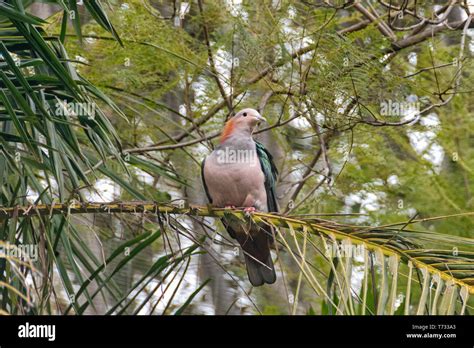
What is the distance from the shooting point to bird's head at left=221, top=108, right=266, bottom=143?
5914mm

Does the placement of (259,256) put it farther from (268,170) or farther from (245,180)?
(268,170)

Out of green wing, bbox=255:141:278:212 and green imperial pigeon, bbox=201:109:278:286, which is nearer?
green imperial pigeon, bbox=201:109:278:286

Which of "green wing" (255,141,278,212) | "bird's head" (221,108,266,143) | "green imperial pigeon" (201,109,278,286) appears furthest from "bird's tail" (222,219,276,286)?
"bird's head" (221,108,266,143)

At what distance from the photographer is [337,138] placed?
6801mm

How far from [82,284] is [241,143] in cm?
210

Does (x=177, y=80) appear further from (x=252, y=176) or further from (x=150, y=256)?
(x=150, y=256)

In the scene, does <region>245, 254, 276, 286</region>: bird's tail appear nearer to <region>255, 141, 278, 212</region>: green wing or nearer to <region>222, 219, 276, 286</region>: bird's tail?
<region>222, 219, 276, 286</region>: bird's tail

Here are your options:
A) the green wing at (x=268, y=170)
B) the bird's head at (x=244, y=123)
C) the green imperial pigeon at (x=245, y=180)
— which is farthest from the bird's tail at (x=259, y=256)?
the bird's head at (x=244, y=123)

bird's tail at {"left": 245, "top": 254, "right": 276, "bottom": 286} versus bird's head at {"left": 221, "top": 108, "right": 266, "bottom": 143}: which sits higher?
bird's head at {"left": 221, "top": 108, "right": 266, "bottom": 143}

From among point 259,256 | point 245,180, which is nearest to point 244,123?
point 245,180

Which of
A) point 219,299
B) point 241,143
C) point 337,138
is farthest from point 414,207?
point 241,143

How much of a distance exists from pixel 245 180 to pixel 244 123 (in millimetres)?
553

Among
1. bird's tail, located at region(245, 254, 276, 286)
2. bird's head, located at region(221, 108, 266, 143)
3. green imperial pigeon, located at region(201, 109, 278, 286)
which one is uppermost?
bird's head, located at region(221, 108, 266, 143)
